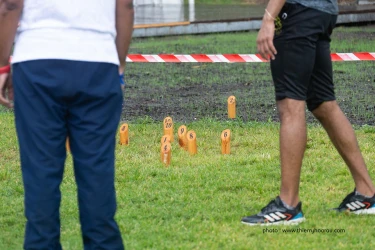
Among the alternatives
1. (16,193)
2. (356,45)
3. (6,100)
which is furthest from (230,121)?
(356,45)

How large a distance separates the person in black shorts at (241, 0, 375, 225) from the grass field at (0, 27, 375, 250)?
0.16 meters

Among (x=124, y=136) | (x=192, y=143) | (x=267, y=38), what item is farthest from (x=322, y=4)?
(x=124, y=136)

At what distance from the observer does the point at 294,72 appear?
468cm

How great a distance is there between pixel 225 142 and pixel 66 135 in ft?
11.2

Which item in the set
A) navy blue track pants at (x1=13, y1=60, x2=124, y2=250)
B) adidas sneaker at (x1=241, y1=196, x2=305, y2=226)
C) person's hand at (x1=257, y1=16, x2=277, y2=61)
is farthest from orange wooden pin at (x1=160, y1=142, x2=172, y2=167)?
navy blue track pants at (x1=13, y1=60, x2=124, y2=250)

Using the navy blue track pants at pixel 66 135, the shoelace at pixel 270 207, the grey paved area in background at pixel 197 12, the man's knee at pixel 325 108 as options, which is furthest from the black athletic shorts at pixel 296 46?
the grey paved area in background at pixel 197 12

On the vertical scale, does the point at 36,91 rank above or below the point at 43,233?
above

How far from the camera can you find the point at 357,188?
5023mm

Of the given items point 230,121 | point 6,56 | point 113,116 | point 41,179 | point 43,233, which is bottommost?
point 230,121

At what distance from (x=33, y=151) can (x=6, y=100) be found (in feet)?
1.07

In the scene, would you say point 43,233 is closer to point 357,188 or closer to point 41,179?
point 41,179

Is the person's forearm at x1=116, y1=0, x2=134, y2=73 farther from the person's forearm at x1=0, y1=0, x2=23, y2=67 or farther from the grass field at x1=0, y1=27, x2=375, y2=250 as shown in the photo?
the grass field at x1=0, y1=27, x2=375, y2=250

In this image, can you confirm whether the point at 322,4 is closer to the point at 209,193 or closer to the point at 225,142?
the point at 209,193

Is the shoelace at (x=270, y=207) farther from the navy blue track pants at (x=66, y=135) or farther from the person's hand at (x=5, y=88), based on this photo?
the person's hand at (x=5, y=88)
